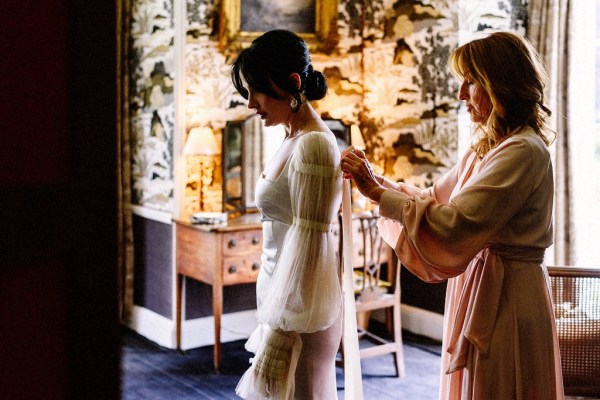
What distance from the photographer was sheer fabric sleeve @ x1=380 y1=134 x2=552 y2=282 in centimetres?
147

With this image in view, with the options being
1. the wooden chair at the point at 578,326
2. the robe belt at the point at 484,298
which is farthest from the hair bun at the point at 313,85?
the wooden chair at the point at 578,326

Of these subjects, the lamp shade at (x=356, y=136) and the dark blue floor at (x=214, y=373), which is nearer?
the dark blue floor at (x=214, y=373)

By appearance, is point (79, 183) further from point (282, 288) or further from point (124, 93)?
point (124, 93)

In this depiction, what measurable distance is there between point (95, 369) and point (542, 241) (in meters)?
1.06

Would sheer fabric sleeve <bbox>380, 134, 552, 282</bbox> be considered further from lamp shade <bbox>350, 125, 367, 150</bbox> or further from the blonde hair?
lamp shade <bbox>350, 125, 367, 150</bbox>

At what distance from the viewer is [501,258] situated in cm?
156

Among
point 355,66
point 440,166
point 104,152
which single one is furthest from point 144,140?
point 104,152

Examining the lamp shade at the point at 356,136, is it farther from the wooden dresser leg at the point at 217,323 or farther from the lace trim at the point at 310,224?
the lace trim at the point at 310,224

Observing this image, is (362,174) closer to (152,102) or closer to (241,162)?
(241,162)

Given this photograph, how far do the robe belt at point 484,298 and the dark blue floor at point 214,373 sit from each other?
188 cm

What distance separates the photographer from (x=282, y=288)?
1.53 metres

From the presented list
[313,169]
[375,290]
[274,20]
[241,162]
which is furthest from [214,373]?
[313,169]

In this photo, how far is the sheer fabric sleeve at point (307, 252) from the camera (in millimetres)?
1520

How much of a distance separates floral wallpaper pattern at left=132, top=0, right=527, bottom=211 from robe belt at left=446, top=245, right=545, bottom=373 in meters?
2.61
